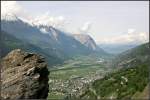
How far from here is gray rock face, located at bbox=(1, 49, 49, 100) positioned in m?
82.8

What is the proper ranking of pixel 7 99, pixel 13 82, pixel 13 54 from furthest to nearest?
pixel 13 54
pixel 13 82
pixel 7 99

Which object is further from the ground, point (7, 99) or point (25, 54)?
point (25, 54)

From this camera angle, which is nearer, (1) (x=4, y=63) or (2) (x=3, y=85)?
(2) (x=3, y=85)

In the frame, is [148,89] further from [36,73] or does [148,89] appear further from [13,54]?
[13,54]

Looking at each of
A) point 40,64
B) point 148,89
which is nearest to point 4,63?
point 40,64

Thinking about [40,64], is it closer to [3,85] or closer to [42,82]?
[42,82]

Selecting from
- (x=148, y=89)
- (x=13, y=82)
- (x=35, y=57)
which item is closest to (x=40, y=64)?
(x=35, y=57)

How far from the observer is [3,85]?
278 feet

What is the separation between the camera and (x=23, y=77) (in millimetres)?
85562

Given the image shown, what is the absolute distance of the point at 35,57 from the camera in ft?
290

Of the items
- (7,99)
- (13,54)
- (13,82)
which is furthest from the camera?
(13,54)

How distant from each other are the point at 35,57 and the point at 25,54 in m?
2.92

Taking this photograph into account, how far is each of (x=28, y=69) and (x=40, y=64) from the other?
10.4 ft

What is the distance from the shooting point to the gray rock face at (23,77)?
82750 millimetres
